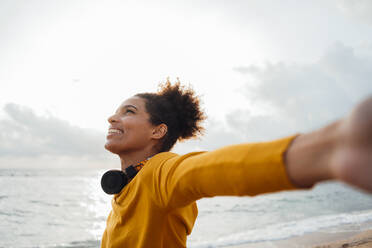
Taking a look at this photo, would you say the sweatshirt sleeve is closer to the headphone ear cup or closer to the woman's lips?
the headphone ear cup

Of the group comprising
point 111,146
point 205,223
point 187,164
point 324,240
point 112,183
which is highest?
point 187,164

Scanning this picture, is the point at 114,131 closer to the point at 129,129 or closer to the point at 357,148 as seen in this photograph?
the point at 129,129

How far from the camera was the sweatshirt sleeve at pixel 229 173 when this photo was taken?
0.75 meters

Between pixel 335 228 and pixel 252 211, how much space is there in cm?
560

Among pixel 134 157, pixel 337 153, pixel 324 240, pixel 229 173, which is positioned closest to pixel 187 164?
pixel 229 173

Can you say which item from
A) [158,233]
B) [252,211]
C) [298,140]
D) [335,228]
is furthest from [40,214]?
[298,140]

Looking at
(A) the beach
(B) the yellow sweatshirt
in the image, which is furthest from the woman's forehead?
(A) the beach

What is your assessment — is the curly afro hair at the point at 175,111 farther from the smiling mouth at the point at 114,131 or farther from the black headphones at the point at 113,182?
the black headphones at the point at 113,182

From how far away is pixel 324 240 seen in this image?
675cm

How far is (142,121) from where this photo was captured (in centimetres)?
199

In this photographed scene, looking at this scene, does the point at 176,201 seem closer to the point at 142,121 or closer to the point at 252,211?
the point at 142,121

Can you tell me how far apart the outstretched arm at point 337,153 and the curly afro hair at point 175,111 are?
1.46 meters

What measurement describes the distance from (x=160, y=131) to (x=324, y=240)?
266 inches

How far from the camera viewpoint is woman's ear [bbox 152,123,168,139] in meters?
1.99
